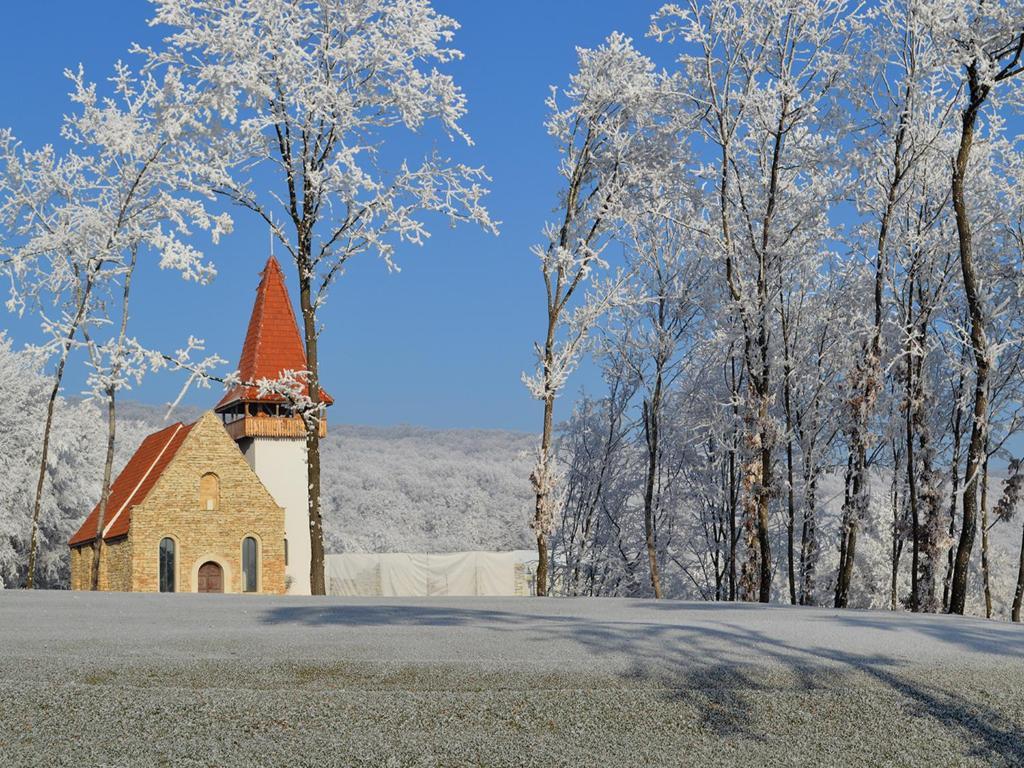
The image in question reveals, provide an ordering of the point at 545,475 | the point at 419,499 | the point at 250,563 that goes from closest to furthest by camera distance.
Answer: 1. the point at 545,475
2. the point at 250,563
3. the point at 419,499

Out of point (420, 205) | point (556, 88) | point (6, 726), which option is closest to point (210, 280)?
point (420, 205)

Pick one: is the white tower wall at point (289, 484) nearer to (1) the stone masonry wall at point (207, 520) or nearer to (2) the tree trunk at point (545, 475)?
(1) the stone masonry wall at point (207, 520)

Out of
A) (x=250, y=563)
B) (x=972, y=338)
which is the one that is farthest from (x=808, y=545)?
(x=250, y=563)

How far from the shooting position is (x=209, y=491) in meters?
41.7

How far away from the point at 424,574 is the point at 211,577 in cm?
1305

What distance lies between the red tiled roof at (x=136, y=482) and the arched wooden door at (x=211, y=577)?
3.16m

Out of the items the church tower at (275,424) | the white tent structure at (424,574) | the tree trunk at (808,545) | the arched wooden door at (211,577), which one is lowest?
the white tent structure at (424,574)

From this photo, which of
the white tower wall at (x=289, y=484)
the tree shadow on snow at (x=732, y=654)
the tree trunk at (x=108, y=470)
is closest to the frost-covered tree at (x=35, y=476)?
the white tower wall at (x=289, y=484)

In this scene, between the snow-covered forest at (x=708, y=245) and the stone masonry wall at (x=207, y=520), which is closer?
the snow-covered forest at (x=708, y=245)

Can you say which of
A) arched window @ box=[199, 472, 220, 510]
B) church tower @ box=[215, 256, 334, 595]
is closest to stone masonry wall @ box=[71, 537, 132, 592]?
arched window @ box=[199, 472, 220, 510]

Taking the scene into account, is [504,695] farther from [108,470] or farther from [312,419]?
[108,470]

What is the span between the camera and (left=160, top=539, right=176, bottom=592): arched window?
40562 millimetres

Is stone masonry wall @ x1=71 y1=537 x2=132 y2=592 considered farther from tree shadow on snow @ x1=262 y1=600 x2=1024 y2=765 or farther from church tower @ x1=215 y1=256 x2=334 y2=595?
→ tree shadow on snow @ x1=262 y1=600 x2=1024 y2=765

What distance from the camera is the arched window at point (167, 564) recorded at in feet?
133
